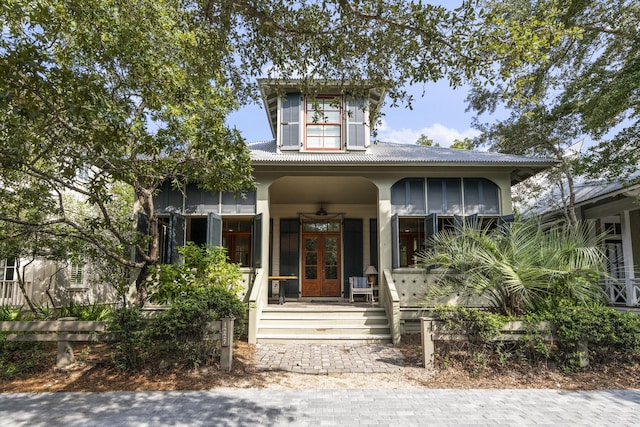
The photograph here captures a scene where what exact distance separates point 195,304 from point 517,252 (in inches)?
194

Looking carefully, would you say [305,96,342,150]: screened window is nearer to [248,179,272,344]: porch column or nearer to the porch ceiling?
the porch ceiling

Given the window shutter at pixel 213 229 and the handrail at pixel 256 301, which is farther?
the window shutter at pixel 213 229

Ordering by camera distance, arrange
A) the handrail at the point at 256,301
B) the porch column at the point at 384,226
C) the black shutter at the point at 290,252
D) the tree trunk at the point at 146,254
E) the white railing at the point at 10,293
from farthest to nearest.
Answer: the black shutter at the point at 290,252 < the white railing at the point at 10,293 < the porch column at the point at 384,226 < the handrail at the point at 256,301 < the tree trunk at the point at 146,254

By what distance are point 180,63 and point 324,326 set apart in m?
5.80

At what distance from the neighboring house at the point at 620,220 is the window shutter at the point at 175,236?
9.39 meters

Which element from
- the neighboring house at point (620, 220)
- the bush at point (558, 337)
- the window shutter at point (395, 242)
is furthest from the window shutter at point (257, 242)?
the neighboring house at point (620, 220)

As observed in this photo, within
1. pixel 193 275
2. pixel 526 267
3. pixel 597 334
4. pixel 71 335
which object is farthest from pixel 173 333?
pixel 597 334

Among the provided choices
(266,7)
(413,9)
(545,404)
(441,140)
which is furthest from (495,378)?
(441,140)

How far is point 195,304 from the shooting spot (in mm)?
5902

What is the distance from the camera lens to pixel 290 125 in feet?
37.2

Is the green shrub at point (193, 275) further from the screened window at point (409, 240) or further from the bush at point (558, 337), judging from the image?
the screened window at point (409, 240)

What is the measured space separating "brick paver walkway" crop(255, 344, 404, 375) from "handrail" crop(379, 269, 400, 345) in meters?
0.30

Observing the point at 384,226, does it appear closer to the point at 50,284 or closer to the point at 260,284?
the point at 260,284

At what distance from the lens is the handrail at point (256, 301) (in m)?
7.97
